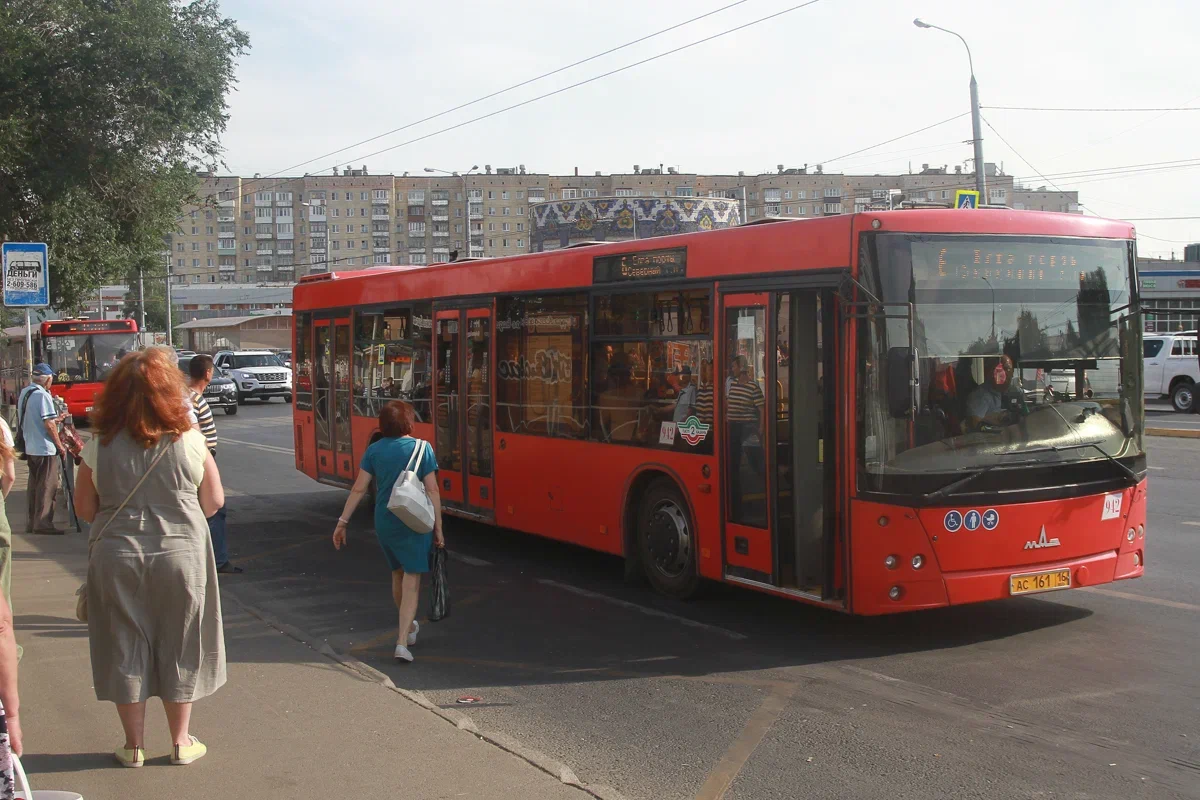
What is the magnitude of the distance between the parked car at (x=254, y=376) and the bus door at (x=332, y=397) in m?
28.8

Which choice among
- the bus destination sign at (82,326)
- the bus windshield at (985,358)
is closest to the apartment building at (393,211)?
the bus destination sign at (82,326)

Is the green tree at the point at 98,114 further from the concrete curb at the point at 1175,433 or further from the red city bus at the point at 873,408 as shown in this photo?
the concrete curb at the point at 1175,433

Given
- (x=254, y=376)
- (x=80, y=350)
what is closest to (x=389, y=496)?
(x=80, y=350)

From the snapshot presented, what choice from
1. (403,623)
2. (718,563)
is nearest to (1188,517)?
(718,563)

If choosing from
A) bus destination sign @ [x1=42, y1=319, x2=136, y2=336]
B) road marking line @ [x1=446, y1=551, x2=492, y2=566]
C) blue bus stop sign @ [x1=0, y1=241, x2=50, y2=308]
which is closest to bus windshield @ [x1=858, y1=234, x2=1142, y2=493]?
road marking line @ [x1=446, y1=551, x2=492, y2=566]

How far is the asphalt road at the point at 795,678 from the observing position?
515 cm

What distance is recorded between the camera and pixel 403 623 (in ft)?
23.4

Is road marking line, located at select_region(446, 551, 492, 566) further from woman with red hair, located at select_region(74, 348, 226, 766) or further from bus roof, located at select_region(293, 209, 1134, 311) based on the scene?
woman with red hair, located at select_region(74, 348, 226, 766)

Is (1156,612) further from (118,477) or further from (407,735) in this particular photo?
(118,477)

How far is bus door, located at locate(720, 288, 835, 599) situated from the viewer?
735 cm

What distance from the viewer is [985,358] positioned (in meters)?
A: 7.11

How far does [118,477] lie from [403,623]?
2763 millimetres

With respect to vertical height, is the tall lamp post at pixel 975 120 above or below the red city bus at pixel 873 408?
above

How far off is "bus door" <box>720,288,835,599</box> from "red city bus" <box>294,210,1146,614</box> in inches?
0.6
